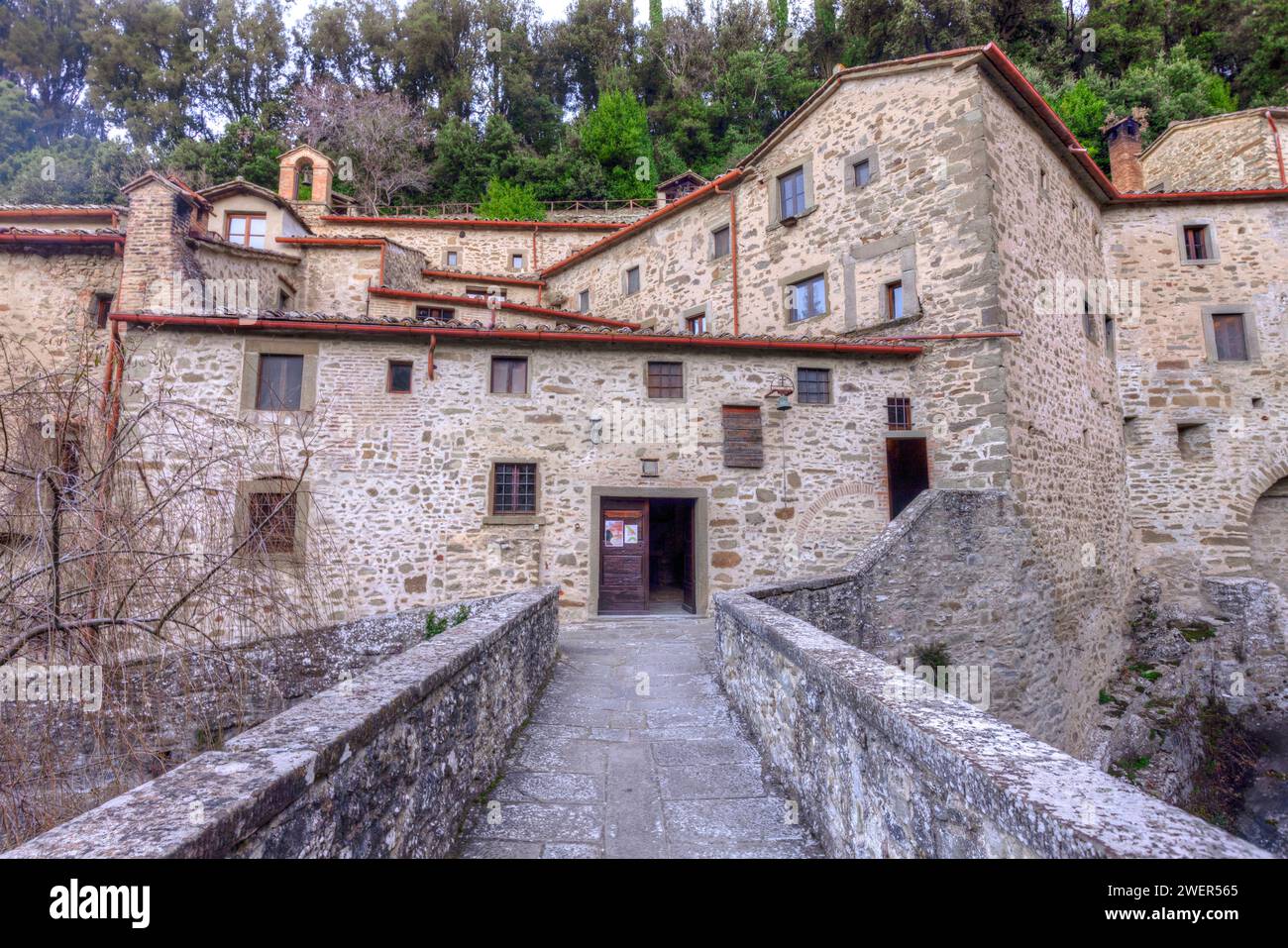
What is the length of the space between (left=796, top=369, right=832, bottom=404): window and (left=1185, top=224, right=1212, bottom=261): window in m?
11.3

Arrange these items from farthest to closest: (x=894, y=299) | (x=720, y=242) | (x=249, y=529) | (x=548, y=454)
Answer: (x=720, y=242) < (x=894, y=299) < (x=548, y=454) < (x=249, y=529)

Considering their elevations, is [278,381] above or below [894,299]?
below

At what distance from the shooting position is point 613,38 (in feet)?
121

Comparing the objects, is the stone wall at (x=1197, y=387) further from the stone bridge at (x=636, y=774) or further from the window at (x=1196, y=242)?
the stone bridge at (x=636, y=774)

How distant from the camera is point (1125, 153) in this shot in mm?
17844

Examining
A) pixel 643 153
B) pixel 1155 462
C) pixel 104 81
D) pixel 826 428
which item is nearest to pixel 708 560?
pixel 826 428

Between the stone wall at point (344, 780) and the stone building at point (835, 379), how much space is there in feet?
19.9

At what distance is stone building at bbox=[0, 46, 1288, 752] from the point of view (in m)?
9.95

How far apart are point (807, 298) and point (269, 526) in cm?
1227

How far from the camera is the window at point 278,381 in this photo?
32.3ft

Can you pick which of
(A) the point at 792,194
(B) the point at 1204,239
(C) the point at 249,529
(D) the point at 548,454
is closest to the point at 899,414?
(A) the point at 792,194

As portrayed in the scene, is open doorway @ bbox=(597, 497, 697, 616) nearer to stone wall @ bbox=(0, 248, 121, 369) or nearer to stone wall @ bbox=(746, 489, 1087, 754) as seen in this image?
stone wall @ bbox=(746, 489, 1087, 754)

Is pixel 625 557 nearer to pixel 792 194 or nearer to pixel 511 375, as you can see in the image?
pixel 511 375

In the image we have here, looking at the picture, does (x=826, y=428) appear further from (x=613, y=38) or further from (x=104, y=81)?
(x=104, y=81)
